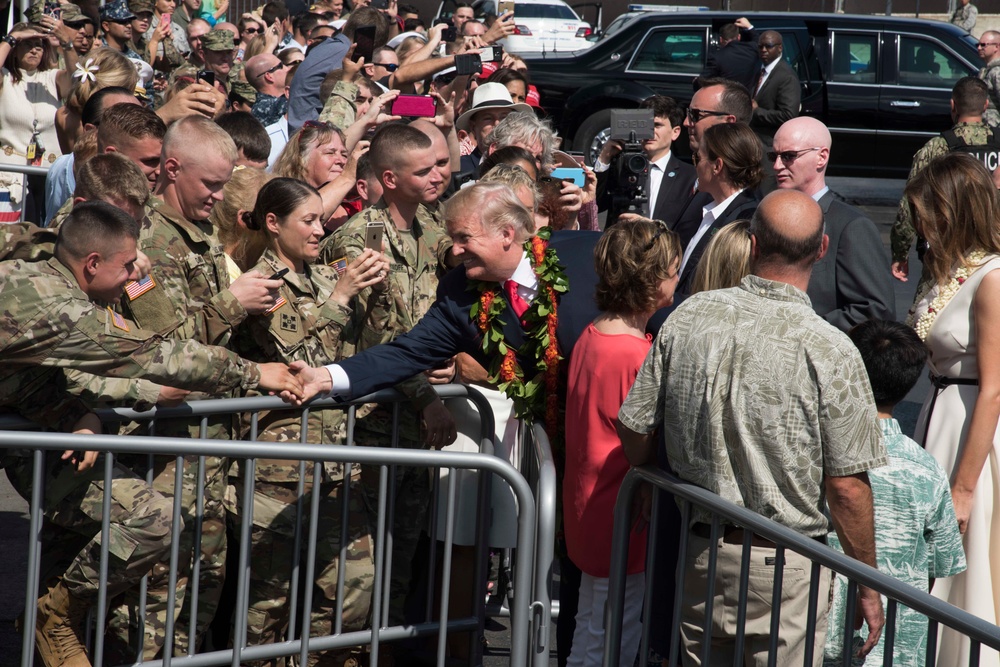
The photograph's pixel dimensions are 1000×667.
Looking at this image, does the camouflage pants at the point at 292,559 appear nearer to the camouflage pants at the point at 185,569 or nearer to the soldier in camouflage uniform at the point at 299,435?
the soldier in camouflage uniform at the point at 299,435

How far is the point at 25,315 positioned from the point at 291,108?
5.64 meters

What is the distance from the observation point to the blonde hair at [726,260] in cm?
363

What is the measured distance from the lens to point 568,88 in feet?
47.6

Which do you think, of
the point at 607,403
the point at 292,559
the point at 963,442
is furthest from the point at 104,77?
the point at 963,442

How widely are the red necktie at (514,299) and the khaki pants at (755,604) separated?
116 cm

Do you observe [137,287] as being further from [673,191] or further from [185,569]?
[673,191]

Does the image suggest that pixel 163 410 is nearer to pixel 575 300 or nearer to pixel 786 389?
pixel 575 300

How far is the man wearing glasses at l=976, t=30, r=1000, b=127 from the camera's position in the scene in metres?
12.1

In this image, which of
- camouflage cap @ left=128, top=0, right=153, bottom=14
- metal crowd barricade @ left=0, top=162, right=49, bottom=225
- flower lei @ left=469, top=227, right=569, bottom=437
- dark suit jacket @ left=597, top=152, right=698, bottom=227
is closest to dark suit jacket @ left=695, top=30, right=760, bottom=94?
dark suit jacket @ left=597, top=152, right=698, bottom=227

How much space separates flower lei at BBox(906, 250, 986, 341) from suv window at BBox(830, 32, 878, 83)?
11.2m

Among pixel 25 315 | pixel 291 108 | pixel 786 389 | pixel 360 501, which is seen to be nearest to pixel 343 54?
pixel 291 108

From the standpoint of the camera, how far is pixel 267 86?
868 centimetres

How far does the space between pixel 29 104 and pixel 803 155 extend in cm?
615

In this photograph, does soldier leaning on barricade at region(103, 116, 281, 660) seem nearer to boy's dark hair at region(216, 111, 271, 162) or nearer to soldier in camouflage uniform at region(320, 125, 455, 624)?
soldier in camouflage uniform at region(320, 125, 455, 624)
